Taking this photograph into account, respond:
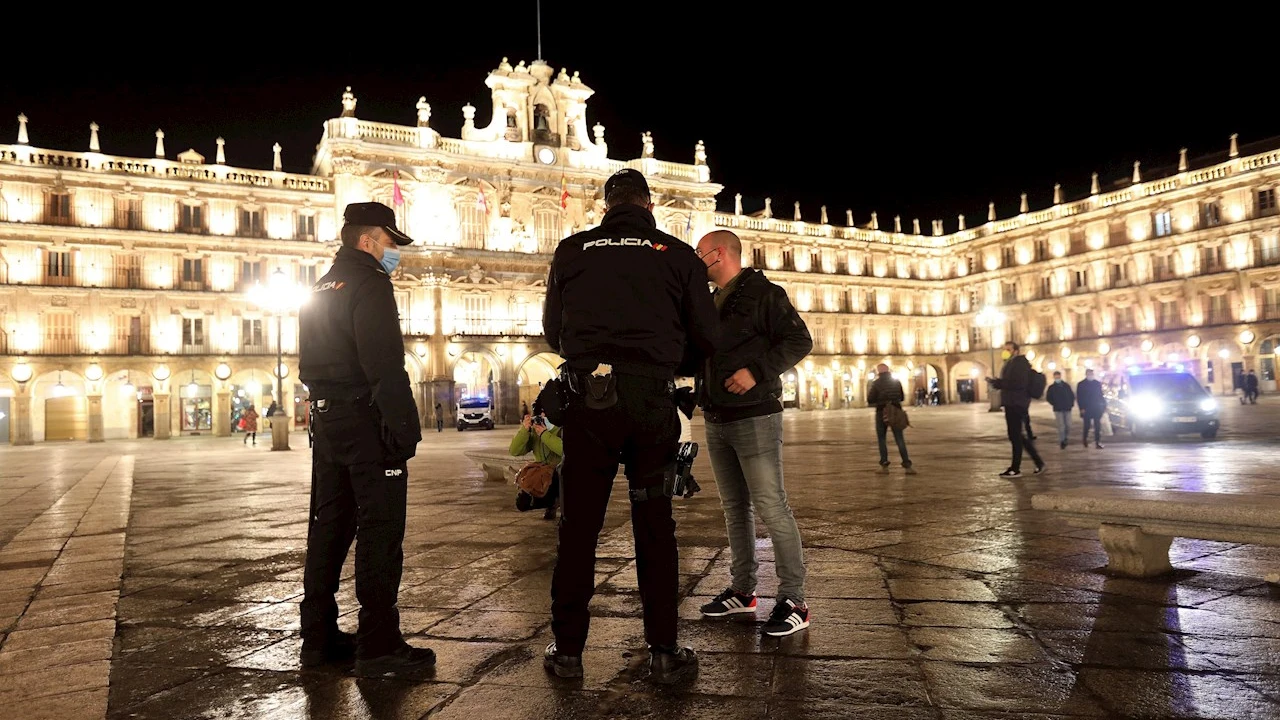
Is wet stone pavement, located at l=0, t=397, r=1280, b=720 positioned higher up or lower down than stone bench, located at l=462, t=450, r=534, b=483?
lower down

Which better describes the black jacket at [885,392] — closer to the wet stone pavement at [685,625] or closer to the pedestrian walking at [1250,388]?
the wet stone pavement at [685,625]

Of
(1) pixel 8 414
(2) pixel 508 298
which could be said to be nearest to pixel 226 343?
(1) pixel 8 414

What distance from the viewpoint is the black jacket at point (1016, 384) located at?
10.2 m

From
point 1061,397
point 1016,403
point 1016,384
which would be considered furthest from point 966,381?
point 1016,403

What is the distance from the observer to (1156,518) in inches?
170

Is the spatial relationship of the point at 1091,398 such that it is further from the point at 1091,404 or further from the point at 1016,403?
the point at 1016,403

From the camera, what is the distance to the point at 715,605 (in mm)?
3826

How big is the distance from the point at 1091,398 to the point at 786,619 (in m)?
14.7

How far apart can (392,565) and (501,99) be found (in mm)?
42603

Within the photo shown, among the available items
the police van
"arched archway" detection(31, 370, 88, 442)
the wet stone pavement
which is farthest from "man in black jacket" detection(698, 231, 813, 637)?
"arched archway" detection(31, 370, 88, 442)

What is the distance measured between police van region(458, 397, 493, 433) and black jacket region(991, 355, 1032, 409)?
26642 millimetres

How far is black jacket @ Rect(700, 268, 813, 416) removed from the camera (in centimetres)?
384

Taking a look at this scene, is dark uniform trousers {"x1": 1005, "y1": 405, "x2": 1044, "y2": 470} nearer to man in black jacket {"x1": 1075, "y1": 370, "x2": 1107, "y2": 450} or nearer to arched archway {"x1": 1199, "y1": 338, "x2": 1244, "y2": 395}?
man in black jacket {"x1": 1075, "y1": 370, "x2": 1107, "y2": 450}

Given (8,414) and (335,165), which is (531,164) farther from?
(8,414)
